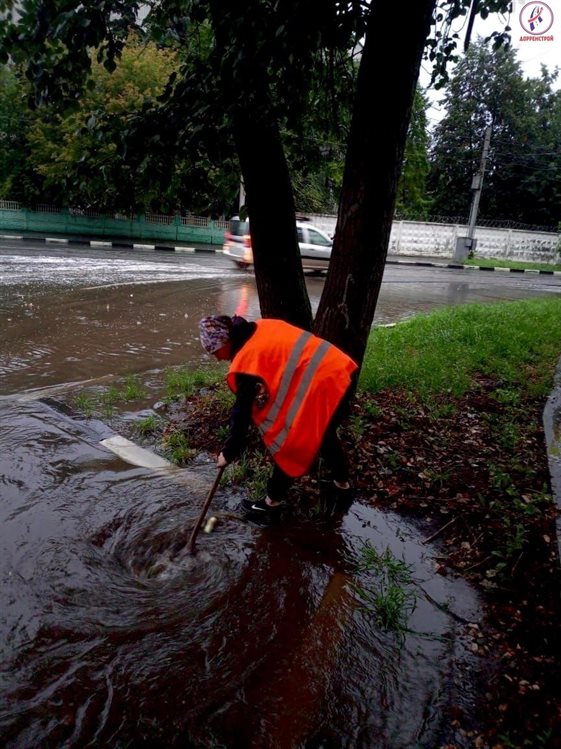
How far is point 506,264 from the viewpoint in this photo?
26062 mm

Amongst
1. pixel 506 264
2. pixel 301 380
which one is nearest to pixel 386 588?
pixel 301 380

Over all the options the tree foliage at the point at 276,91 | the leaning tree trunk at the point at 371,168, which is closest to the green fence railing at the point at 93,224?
the tree foliage at the point at 276,91

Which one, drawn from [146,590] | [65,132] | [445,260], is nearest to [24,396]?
[146,590]

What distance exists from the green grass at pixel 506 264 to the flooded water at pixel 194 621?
77.8ft

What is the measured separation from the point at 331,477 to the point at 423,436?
115 centimetres

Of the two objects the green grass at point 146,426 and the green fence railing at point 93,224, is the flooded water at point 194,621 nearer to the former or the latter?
the green grass at point 146,426

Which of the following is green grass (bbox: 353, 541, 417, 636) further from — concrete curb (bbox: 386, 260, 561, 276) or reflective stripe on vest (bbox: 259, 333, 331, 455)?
concrete curb (bbox: 386, 260, 561, 276)

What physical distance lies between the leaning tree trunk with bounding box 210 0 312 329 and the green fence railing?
797 inches

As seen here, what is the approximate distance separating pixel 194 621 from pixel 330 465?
130 cm

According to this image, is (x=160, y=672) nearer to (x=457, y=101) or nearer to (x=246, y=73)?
(x=246, y=73)

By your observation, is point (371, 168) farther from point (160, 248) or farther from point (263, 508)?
point (160, 248)

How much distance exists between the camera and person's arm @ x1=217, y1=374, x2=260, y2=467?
2.84 metres

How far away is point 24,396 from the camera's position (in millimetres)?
5113

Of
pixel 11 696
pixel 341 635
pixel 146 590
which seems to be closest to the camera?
pixel 11 696
